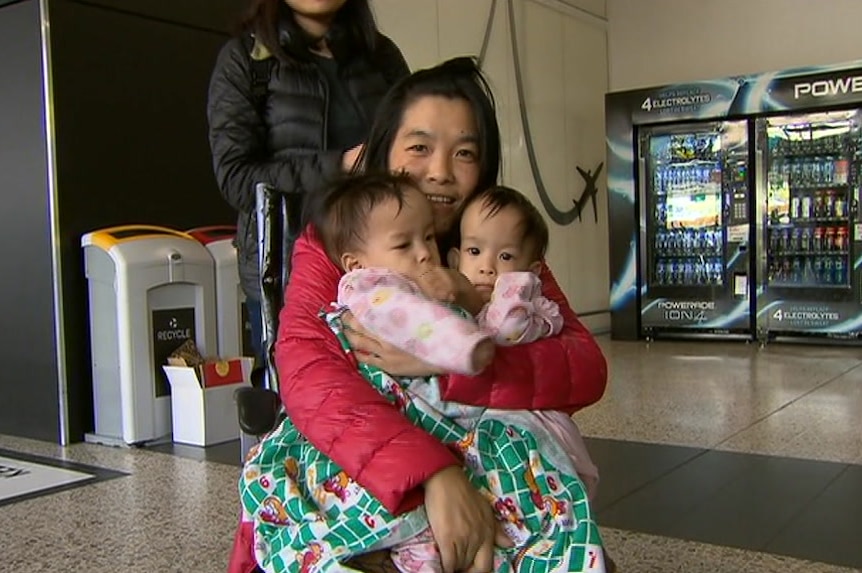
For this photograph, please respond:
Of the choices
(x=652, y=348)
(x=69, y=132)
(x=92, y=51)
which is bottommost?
(x=652, y=348)

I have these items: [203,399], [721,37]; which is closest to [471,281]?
[203,399]

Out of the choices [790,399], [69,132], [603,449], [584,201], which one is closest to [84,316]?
[69,132]

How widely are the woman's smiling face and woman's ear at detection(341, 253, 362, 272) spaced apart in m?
0.18

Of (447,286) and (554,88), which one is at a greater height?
(554,88)

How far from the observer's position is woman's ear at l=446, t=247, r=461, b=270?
140cm

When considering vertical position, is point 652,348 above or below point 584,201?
below

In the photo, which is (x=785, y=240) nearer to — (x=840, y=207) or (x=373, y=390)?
(x=840, y=207)

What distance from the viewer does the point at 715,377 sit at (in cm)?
523

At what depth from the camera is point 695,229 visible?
7.37m

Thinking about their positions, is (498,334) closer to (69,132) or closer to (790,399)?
(69,132)

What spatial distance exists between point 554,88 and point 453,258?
21.5ft

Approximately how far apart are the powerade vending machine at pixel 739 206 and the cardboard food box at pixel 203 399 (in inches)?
172

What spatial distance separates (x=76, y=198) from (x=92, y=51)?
67 centimetres

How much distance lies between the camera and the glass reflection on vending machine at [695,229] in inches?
279
